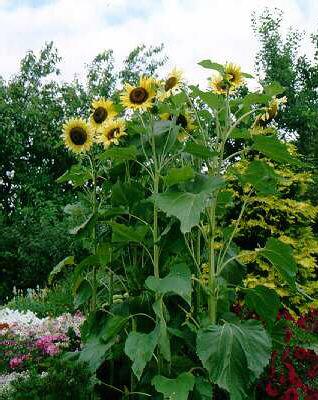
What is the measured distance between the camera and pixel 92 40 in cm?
1677

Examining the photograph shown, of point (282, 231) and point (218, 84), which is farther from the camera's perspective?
point (282, 231)

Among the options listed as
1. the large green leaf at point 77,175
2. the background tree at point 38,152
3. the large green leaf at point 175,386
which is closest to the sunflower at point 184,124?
the large green leaf at point 77,175

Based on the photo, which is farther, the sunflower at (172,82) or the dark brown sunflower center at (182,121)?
the dark brown sunflower center at (182,121)

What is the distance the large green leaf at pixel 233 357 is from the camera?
2705 millimetres

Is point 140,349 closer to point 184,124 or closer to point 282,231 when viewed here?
point 184,124

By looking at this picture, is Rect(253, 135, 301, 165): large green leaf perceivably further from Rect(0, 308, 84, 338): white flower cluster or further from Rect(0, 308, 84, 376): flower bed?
Rect(0, 308, 84, 338): white flower cluster

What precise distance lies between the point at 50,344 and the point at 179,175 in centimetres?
207

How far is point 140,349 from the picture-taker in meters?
2.78

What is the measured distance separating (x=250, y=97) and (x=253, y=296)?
3.33 ft

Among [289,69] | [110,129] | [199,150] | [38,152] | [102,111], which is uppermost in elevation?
[289,69]

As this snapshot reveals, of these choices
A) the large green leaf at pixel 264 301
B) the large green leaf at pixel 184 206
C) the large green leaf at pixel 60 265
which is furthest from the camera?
the large green leaf at pixel 60 265

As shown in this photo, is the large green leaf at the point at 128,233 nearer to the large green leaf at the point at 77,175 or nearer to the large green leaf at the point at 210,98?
the large green leaf at the point at 77,175

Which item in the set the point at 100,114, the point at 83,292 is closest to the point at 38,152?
the point at 83,292

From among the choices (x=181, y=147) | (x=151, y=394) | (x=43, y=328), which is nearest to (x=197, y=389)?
(x=151, y=394)
